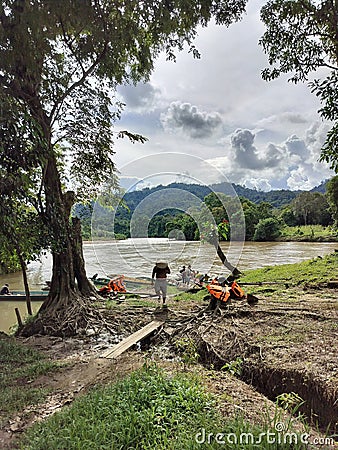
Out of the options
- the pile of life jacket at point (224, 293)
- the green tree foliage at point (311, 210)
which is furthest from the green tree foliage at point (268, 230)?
the pile of life jacket at point (224, 293)

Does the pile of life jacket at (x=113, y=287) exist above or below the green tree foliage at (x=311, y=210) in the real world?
below

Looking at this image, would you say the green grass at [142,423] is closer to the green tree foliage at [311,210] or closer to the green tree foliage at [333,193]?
the green tree foliage at [333,193]

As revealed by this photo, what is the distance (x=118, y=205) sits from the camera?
7.42 meters

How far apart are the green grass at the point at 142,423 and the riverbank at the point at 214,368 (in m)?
0.01

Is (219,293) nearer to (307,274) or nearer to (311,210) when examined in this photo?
(307,274)

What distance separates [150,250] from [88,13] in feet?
13.8

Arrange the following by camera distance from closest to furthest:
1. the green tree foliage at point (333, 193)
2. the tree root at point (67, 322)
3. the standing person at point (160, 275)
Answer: the tree root at point (67, 322) → the standing person at point (160, 275) → the green tree foliage at point (333, 193)

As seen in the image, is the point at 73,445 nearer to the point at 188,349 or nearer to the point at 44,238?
the point at 188,349

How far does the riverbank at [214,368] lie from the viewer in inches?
94.5

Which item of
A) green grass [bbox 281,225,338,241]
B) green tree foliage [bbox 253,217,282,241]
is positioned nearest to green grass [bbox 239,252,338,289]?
green tree foliage [bbox 253,217,282,241]

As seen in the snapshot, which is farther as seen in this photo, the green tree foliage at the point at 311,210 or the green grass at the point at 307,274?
the green tree foliage at the point at 311,210

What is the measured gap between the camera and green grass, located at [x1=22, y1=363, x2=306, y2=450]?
2.08 metres

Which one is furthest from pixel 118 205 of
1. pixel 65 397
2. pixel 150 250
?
pixel 65 397

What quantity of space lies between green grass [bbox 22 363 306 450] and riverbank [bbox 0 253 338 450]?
1cm
